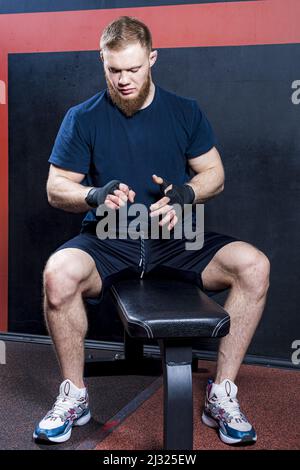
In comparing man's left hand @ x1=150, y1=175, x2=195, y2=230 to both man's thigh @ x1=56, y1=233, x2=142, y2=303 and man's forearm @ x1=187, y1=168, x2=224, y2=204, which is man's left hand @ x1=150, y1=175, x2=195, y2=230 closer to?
man's forearm @ x1=187, y1=168, x2=224, y2=204

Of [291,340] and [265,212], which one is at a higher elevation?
[265,212]

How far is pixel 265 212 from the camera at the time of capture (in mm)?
2670

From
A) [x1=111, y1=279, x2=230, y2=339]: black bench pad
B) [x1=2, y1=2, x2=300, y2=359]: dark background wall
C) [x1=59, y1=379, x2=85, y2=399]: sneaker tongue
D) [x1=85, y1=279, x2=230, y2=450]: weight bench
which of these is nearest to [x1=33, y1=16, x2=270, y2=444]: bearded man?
[x1=59, y1=379, x2=85, y2=399]: sneaker tongue

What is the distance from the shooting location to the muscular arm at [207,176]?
86.4 inches

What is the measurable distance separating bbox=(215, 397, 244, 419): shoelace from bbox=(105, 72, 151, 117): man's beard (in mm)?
1095

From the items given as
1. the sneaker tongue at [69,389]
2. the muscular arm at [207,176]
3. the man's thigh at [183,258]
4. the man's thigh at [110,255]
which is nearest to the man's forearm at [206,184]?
the muscular arm at [207,176]

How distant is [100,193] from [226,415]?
85 centimetres

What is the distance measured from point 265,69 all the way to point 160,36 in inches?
20.2

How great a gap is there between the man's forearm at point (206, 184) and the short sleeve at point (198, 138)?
0.09 meters

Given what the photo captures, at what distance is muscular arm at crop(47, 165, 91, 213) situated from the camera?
82.4 inches

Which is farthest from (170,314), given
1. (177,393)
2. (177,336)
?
(177,393)

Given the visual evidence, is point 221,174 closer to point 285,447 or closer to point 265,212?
point 265,212

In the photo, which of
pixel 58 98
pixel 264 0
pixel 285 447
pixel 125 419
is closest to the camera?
pixel 285 447

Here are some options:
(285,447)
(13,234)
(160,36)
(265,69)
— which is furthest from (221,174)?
(13,234)
